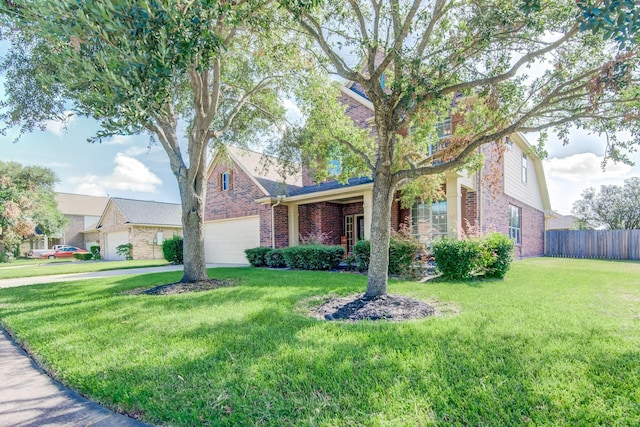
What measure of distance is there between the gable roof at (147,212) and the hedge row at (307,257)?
642 inches

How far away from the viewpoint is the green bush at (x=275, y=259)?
521 inches

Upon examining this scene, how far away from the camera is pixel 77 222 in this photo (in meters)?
40.4

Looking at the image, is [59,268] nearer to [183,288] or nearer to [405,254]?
[183,288]

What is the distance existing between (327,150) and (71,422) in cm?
646

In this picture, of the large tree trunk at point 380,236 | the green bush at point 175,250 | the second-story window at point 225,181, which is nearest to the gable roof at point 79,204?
the green bush at point 175,250

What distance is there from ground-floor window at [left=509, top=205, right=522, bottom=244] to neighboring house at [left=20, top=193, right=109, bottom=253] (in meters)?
39.8

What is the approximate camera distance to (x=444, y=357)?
10.5 feet

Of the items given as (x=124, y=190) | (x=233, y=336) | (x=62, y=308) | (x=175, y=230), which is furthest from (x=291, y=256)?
(x=124, y=190)

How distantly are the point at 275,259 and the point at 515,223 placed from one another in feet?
36.7

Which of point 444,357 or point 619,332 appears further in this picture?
point 619,332

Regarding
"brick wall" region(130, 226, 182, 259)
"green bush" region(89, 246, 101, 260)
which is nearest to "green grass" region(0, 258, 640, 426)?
"brick wall" region(130, 226, 182, 259)

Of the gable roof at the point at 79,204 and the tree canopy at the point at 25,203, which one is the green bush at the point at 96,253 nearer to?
the tree canopy at the point at 25,203

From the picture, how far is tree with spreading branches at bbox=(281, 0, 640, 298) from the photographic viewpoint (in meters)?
4.80

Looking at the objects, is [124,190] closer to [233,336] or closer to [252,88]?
[252,88]
